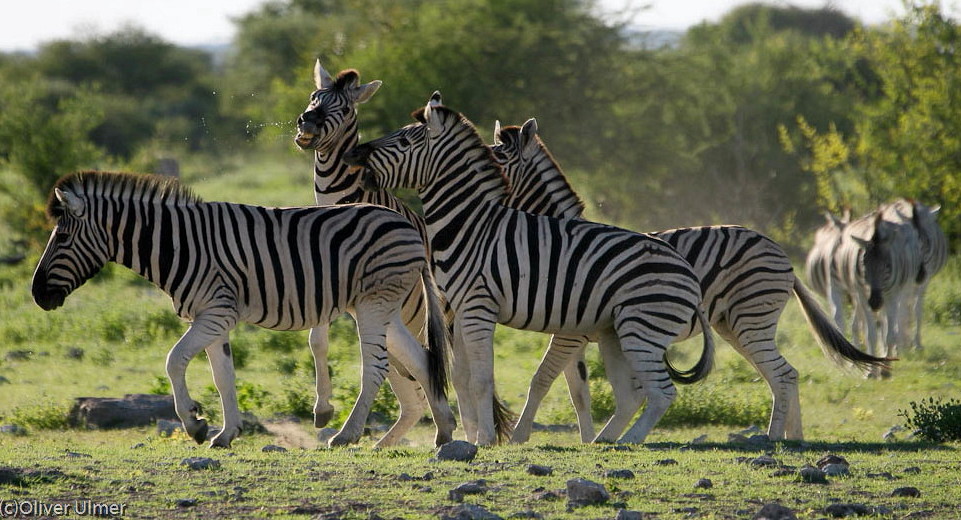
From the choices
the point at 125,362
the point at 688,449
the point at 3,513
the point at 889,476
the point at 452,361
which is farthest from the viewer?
the point at 125,362

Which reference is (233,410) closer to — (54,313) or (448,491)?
(448,491)

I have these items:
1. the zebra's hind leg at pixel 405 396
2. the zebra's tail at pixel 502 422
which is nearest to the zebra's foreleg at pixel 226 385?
the zebra's hind leg at pixel 405 396

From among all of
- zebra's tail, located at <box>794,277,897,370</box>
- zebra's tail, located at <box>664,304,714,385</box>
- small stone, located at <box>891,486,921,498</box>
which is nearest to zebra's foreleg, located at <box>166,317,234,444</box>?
zebra's tail, located at <box>664,304,714,385</box>

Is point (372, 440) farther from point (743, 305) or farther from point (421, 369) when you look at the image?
point (743, 305)

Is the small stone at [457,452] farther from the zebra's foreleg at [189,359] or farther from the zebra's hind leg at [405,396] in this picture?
the zebra's hind leg at [405,396]

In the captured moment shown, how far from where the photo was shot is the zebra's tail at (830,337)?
862 cm

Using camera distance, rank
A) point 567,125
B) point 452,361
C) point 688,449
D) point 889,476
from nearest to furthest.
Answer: point 889,476 → point 688,449 → point 452,361 → point 567,125

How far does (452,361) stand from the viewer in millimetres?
8117

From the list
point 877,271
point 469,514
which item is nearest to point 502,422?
point 469,514

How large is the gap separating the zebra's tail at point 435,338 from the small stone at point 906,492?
3.00 meters

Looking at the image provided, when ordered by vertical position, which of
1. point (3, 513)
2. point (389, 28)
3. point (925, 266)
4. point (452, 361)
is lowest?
point (3, 513)

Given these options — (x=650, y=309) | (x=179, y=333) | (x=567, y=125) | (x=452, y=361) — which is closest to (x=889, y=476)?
(x=650, y=309)

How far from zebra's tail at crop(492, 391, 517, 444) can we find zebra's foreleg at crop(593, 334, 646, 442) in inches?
27.4

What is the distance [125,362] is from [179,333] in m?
1.41
